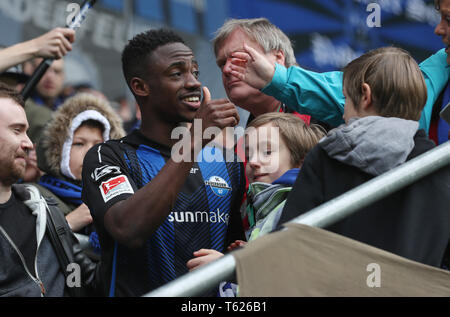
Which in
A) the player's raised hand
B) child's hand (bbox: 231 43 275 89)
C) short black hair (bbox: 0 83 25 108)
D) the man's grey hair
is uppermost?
the man's grey hair

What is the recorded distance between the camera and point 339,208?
1912mm

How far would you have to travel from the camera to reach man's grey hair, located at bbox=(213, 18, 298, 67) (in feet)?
12.2

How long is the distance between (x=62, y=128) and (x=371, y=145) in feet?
7.92

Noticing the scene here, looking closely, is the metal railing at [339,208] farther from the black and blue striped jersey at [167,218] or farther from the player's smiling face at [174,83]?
the player's smiling face at [174,83]

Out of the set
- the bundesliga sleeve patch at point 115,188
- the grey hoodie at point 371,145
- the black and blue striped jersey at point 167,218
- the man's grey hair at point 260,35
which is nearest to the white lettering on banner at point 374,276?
the grey hoodie at point 371,145

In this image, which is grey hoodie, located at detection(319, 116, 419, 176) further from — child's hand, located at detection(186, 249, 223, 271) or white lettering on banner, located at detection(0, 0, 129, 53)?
white lettering on banner, located at detection(0, 0, 129, 53)

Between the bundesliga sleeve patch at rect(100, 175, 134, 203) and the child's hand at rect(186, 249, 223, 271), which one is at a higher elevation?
the bundesliga sleeve patch at rect(100, 175, 134, 203)

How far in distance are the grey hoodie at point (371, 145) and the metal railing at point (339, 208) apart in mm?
154

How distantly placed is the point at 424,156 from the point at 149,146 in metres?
1.29

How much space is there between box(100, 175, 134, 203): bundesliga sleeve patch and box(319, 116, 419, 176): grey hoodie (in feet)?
2.76

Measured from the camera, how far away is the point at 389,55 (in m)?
2.46

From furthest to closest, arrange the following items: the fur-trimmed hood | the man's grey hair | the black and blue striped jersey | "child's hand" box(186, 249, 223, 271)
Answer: the fur-trimmed hood, the man's grey hair, the black and blue striped jersey, "child's hand" box(186, 249, 223, 271)

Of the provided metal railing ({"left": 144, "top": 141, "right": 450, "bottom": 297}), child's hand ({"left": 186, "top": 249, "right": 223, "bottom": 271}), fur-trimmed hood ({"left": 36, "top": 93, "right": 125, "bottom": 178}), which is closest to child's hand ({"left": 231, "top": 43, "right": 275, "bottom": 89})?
child's hand ({"left": 186, "top": 249, "right": 223, "bottom": 271})

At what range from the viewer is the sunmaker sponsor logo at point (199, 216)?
286 cm
